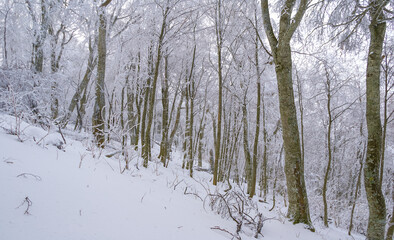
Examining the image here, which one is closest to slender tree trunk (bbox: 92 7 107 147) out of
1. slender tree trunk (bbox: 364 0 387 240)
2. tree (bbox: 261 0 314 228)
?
tree (bbox: 261 0 314 228)

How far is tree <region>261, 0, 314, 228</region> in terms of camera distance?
9.78 feet

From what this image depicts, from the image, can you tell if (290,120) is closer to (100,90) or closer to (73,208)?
(73,208)

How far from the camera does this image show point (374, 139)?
3467 millimetres

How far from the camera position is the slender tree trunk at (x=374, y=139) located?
3.35 metres

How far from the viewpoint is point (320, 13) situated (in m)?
4.04

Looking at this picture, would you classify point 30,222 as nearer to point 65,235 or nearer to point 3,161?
point 65,235

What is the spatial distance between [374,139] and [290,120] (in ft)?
5.35

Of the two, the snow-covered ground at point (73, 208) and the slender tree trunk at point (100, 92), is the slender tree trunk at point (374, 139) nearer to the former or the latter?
the snow-covered ground at point (73, 208)

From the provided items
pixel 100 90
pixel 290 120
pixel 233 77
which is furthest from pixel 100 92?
pixel 233 77

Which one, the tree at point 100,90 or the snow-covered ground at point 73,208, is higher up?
the tree at point 100,90

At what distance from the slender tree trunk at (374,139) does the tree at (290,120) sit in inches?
54.8

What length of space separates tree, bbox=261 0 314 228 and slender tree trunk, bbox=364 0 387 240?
4.57ft

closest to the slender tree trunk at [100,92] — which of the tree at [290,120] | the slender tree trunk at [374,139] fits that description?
the tree at [290,120]

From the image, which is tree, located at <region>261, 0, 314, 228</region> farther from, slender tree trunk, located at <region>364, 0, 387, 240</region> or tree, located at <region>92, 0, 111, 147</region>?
tree, located at <region>92, 0, 111, 147</region>
